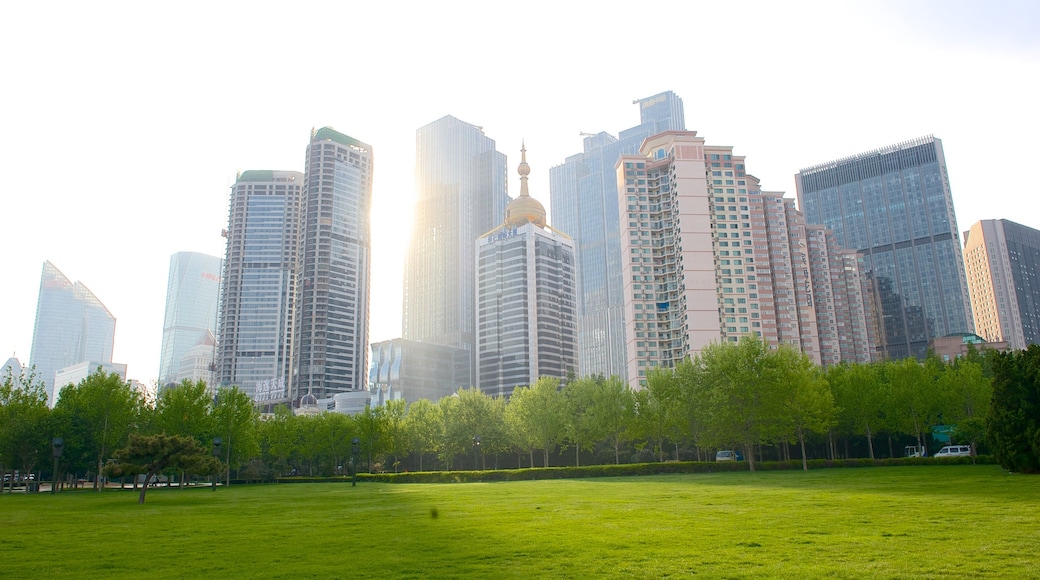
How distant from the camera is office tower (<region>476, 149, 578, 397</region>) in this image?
187 meters

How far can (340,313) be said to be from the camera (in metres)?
197

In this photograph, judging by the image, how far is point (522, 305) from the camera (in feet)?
616

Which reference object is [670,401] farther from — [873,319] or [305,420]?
[873,319]

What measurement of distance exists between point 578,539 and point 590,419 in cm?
5231

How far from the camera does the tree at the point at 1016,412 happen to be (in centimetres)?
3291

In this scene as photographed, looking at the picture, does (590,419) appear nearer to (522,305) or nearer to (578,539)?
(578,539)

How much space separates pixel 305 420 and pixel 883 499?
68.4 metres

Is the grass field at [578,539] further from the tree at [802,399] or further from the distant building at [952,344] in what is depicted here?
the distant building at [952,344]

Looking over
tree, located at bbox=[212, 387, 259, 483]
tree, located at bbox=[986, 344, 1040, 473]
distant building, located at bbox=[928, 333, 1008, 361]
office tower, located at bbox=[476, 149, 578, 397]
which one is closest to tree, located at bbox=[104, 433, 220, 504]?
tree, located at bbox=[212, 387, 259, 483]

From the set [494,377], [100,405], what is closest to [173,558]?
[100,405]

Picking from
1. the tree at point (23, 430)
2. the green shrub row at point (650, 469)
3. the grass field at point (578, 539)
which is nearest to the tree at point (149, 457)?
the grass field at point (578, 539)

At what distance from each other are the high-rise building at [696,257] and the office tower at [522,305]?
6360cm

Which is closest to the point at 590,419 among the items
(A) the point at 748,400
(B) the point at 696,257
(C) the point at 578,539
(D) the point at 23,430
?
(A) the point at 748,400

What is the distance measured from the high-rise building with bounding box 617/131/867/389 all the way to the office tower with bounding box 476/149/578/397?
A: 6360cm
